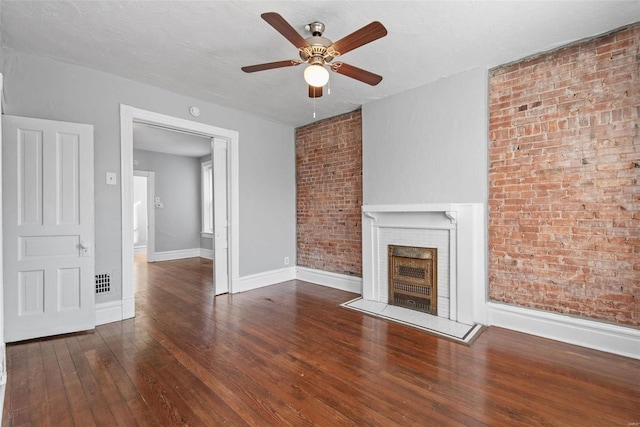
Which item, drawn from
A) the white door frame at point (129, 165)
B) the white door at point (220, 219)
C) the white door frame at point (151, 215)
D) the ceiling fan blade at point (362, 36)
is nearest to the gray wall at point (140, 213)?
the white door frame at point (151, 215)

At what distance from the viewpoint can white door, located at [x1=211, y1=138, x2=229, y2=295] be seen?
4.34 meters

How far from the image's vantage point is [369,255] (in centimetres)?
397

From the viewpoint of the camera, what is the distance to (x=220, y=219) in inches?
175

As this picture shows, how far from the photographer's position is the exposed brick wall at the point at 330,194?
176 inches

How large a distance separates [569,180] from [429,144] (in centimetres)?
135

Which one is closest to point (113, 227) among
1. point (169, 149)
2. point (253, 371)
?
point (253, 371)

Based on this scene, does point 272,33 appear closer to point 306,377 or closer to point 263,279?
point 306,377

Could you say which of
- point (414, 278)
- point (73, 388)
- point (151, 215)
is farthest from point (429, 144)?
point (151, 215)

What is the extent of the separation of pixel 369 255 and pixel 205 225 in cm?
559

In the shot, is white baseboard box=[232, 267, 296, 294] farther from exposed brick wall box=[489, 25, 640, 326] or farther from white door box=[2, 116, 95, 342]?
exposed brick wall box=[489, 25, 640, 326]

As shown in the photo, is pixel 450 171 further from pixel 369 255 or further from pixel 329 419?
pixel 329 419

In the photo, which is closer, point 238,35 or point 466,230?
point 238,35

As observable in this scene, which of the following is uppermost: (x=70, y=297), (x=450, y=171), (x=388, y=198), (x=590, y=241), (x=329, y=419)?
(x=450, y=171)

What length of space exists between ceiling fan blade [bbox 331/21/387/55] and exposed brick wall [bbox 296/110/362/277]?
222cm
